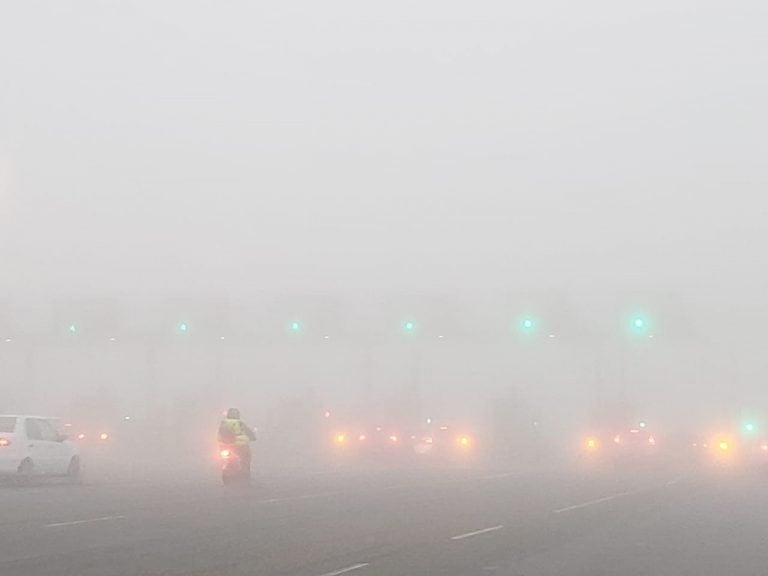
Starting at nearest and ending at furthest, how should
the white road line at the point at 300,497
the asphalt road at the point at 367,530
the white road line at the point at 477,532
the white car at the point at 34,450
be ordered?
the asphalt road at the point at 367,530
the white road line at the point at 477,532
the white road line at the point at 300,497
the white car at the point at 34,450

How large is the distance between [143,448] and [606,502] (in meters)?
47.5

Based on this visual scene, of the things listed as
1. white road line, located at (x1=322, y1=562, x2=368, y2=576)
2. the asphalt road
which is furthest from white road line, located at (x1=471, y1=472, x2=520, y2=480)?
white road line, located at (x1=322, y1=562, x2=368, y2=576)

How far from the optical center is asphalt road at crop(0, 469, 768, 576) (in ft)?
50.4

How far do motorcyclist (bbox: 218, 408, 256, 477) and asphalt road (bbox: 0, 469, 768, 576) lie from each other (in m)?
1.01

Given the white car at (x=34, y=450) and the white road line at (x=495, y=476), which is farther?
the white road line at (x=495, y=476)

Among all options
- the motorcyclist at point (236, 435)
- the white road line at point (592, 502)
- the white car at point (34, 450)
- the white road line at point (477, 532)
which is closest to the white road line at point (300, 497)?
the motorcyclist at point (236, 435)

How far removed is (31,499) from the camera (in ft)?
82.5

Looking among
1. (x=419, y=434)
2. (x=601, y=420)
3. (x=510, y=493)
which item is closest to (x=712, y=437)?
(x=601, y=420)

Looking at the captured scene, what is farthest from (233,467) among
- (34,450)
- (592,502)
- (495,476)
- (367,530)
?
(495,476)

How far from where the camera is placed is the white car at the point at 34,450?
29.7m

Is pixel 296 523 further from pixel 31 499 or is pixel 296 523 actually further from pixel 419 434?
pixel 419 434

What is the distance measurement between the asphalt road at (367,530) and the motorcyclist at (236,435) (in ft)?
3.31

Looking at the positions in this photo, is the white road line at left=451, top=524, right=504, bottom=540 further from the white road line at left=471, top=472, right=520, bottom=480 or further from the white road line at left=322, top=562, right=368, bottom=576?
the white road line at left=471, top=472, right=520, bottom=480

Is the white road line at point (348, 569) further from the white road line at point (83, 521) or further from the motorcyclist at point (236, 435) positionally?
the motorcyclist at point (236, 435)
